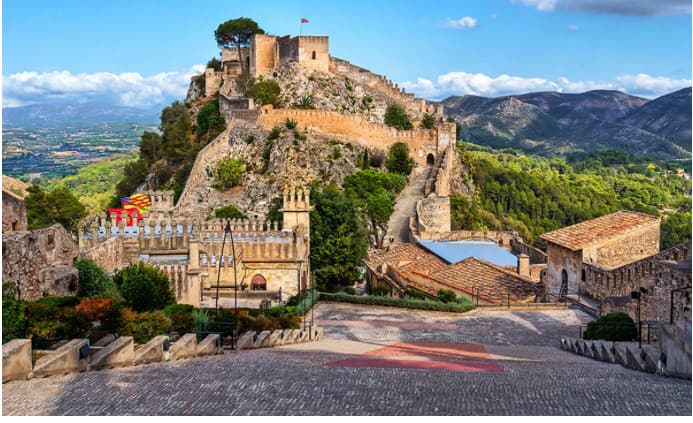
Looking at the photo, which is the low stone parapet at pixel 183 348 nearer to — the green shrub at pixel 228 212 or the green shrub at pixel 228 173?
the green shrub at pixel 228 212

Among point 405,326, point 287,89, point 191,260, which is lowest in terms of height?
point 405,326

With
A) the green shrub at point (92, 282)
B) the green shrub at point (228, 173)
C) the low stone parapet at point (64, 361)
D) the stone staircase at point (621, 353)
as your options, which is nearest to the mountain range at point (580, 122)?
the green shrub at point (228, 173)

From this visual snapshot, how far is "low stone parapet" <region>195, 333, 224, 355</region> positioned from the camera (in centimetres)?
1098

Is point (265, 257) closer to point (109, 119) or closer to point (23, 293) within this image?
point (23, 293)

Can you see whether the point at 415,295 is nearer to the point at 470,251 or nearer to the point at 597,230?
the point at 597,230

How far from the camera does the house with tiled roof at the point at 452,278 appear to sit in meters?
21.7

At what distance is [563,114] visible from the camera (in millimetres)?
187625

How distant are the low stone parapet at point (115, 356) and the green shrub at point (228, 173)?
34.2 metres

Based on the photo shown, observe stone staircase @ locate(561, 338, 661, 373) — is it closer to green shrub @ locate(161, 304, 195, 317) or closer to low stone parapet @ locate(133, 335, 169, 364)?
low stone parapet @ locate(133, 335, 169, 364)

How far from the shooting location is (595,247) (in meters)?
19.8

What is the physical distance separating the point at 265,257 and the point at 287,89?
29.9 m

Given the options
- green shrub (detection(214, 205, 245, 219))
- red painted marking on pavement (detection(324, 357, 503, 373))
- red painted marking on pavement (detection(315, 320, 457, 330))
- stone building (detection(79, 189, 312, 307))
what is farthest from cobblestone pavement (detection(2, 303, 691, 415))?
green shrub (detection(214, 205, 245, 219))

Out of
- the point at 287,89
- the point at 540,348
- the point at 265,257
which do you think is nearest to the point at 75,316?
the point at 540,348

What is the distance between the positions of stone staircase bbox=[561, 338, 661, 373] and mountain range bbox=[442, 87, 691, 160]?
13820 cm
